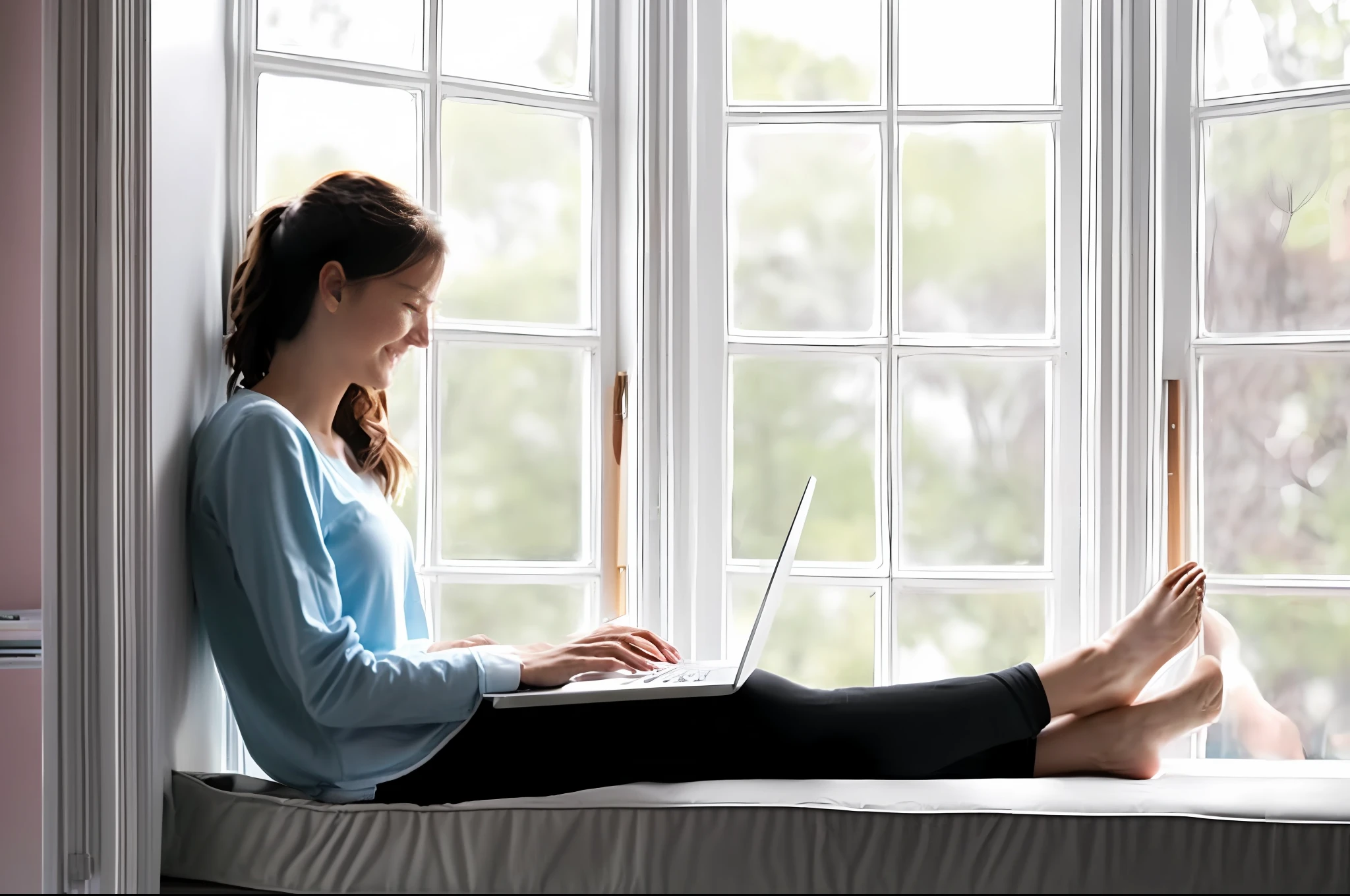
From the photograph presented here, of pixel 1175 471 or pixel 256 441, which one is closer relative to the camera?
pixel 256 441

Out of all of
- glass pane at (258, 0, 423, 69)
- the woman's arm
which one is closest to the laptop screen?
the woman's arm

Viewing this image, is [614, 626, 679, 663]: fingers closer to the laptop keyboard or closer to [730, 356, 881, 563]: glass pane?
the laptop keyboard

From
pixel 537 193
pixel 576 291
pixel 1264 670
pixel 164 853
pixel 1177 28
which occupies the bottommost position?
pixel 164 853

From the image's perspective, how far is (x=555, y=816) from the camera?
4.25 ft

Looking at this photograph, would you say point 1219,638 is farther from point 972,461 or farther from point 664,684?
point 664,684

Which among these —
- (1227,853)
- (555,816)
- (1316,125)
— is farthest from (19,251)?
(1316,125)

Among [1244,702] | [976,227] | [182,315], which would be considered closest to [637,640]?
[182,315]

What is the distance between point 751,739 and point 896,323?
819 millimetres

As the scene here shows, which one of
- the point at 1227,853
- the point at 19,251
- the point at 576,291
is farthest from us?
the point at 576,291

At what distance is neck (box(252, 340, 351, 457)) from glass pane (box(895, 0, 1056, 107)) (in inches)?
43.9

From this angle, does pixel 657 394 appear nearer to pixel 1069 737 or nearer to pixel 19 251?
pixel 1069 737

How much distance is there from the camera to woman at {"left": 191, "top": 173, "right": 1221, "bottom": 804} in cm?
131

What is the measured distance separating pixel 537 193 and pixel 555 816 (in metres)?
1.08

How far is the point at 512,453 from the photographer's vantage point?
1.86 m
